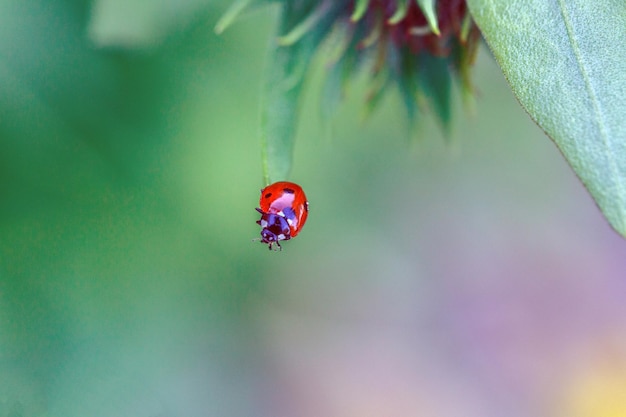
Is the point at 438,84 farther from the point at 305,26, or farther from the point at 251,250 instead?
the point at 251,250

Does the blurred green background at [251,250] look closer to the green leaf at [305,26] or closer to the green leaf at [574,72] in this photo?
the green leaf at [305,26]

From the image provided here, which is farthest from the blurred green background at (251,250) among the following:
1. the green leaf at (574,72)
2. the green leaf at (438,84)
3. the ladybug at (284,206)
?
the green leaf at (574,72)

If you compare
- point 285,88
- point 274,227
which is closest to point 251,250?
point 274,227

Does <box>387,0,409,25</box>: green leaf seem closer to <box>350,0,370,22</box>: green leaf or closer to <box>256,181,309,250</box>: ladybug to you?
<box>350,0,370,22</box>: green leaf

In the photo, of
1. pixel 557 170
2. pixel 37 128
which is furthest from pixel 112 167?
pixel 557 170

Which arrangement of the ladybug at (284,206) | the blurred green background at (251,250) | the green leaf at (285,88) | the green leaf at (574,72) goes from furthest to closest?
the blurred green background at (251,250)
the ladybug at (284,206)
the green leaf at (285,88)
the green leaf at (574,72)

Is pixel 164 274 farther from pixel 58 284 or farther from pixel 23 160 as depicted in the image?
pixel 23 160

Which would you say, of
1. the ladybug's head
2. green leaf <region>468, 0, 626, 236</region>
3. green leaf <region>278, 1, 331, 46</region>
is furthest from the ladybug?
green leaf <region>468, 0, 626, 236</region>
